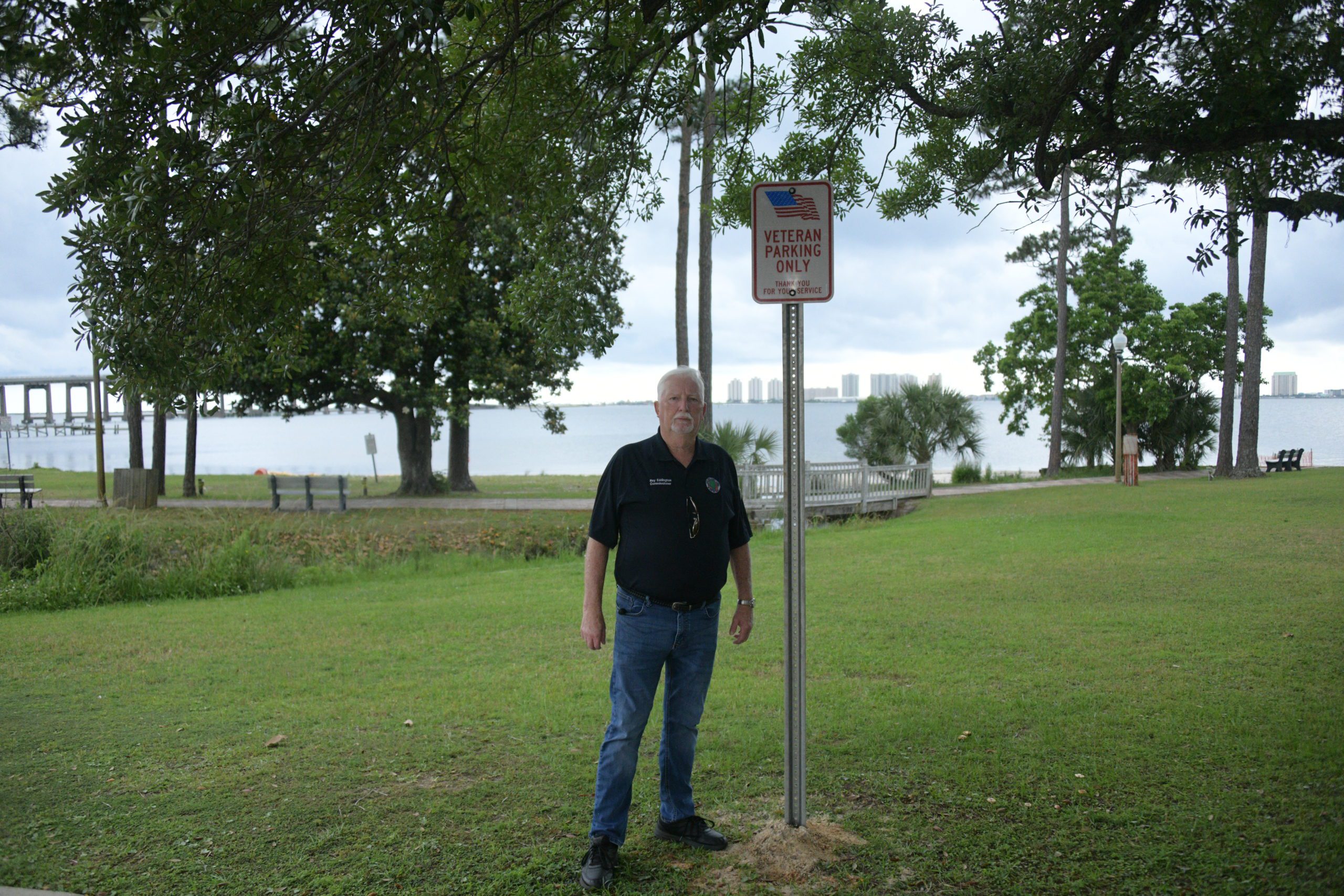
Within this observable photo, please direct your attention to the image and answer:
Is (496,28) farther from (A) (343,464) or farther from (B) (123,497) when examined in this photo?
(A) (343,464)

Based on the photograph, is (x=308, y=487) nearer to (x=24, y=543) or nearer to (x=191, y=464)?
(x=191, y=464)

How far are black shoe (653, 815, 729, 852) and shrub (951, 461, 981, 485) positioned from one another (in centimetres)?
2703

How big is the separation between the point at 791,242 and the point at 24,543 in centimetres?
1182

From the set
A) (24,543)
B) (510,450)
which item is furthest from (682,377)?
(510,450)

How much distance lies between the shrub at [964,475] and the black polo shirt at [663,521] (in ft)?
89.3

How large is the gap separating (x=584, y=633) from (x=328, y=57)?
3.31 m

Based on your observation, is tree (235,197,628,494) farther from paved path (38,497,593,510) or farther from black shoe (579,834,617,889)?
black shoe (579,834,617,889)

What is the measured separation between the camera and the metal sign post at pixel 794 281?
4.05 m

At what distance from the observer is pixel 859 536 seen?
16203 millimetres

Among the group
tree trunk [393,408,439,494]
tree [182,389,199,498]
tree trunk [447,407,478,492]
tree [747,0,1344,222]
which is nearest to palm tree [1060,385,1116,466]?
tree trunk [447,407,478,492]

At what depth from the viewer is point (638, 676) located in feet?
13.1

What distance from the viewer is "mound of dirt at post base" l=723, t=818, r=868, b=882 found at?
3984mm

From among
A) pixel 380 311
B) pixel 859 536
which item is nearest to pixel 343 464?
pixel 859 536

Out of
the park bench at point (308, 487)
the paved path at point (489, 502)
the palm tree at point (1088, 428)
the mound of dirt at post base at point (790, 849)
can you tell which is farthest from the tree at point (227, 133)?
the palm tree at point (1088, 428)
